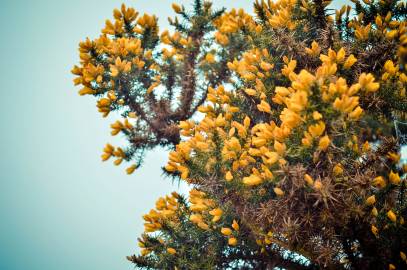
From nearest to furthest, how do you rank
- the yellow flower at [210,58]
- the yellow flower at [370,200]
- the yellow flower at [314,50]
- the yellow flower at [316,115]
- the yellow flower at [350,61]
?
the yellow flower at [316,115] → the yellow flower at [370,200] → the yellow flower at [350,61] → the yellow flower at [314,50] → the yellow flower at [210,58]

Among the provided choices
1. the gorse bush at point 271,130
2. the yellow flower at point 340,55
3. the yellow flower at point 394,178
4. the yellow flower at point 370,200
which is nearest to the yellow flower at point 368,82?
the gorse bush at point 271,130

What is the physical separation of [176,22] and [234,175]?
2.57 metres

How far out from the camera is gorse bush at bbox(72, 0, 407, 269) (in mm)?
1958

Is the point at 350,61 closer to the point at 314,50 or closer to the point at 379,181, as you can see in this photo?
the point at 314,50

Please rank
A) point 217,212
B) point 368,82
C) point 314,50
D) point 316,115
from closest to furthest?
point 316,115 → point 368,82 → point 217,212 → point 314,50

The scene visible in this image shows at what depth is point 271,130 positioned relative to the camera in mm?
2064

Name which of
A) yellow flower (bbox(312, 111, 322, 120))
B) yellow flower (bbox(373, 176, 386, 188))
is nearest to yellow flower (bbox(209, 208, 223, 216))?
yellow flower (bbox(312, 111, 322, 120))

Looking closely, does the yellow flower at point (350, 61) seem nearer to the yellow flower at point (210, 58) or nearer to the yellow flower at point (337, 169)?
the yellow flower at point (337, 169)

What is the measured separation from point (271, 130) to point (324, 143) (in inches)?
16.8

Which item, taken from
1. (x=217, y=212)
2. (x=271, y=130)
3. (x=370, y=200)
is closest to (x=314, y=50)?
(x=271, y=130)

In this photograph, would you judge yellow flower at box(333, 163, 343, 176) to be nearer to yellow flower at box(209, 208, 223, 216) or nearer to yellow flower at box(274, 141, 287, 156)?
yellow flower at box(274, 141, 287, 156)

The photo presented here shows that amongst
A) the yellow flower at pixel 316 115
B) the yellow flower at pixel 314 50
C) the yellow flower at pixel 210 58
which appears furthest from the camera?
the yellow flower at pixel 210 58

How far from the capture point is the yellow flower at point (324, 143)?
171 centimetres

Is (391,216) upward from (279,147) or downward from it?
downward
